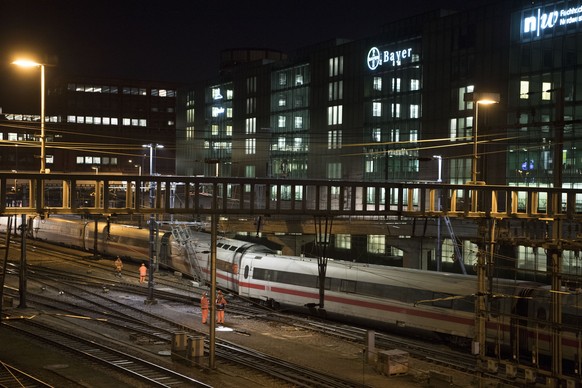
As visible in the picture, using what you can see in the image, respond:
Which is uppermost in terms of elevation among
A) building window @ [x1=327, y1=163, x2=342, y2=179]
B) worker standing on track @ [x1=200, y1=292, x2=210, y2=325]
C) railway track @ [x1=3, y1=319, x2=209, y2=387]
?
building window @ [x1=327, y1=163, x2=342, y2=179]

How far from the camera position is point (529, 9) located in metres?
47.6

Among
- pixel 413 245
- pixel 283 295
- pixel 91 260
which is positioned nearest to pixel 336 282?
pixel 283 295

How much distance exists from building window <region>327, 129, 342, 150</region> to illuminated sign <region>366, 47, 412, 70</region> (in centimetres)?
720

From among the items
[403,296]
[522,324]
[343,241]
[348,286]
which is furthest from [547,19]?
[522,324]

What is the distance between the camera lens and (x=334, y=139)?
64.9 meters

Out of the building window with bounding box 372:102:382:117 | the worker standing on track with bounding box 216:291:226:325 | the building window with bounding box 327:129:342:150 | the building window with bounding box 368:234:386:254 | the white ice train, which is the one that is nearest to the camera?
the white ice train

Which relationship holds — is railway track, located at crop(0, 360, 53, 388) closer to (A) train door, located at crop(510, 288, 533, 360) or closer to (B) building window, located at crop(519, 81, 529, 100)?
(A) train door, located at crop(510, 288, 533, 360)

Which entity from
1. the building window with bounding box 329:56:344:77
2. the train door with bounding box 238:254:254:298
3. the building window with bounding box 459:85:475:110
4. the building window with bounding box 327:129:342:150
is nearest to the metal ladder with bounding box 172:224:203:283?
the train door with bounding box 238:254:254:298

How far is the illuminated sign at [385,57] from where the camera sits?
5844 centimetres

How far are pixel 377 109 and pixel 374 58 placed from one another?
4.80 metres

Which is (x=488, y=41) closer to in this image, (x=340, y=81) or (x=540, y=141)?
(x=540, y=141)

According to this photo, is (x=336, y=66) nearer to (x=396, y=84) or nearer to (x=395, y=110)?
(x=396, y=84)

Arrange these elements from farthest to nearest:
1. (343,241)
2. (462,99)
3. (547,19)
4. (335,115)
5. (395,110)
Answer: (335,115), (343,241), (395,110), (462,99), (547,19)

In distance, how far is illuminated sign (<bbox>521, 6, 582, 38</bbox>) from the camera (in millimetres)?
44906
